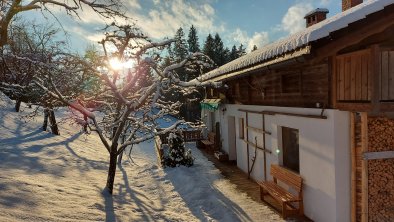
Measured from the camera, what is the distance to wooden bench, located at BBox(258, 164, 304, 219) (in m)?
8.42

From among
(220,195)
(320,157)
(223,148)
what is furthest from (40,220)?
(223,148)

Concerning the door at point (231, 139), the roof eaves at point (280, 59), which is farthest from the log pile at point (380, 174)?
the door at point (231, 139)

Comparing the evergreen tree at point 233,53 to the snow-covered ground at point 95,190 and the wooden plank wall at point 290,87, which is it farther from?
the wooden plank wall at point 290,87

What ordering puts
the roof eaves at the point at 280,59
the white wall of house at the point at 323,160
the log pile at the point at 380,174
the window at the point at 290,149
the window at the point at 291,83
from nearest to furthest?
the roof eaves at the point at 280,59 < the log pile at the point at 380,174 < the white wall of house at the point at 323,160 < the window at the point at 291,83 < the window at the point at 290,149

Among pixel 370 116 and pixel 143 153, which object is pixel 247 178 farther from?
pixel 143 153

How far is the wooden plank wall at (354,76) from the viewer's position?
648 cm

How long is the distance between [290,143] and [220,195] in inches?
118

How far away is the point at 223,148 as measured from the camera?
1747cm

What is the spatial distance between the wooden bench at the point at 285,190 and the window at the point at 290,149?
0.32 metres

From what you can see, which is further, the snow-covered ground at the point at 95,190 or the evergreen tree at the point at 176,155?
the evergreen tree at the point at 176,155

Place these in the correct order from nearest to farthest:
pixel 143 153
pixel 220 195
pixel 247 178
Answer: pixel 220 195 < pixel 247 178 < pixel 143 153

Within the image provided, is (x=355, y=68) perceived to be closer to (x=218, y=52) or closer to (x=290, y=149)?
(x=290, y=149)

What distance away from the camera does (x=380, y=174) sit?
22.8 feet

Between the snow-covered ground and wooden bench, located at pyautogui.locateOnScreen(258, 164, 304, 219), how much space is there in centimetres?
49
